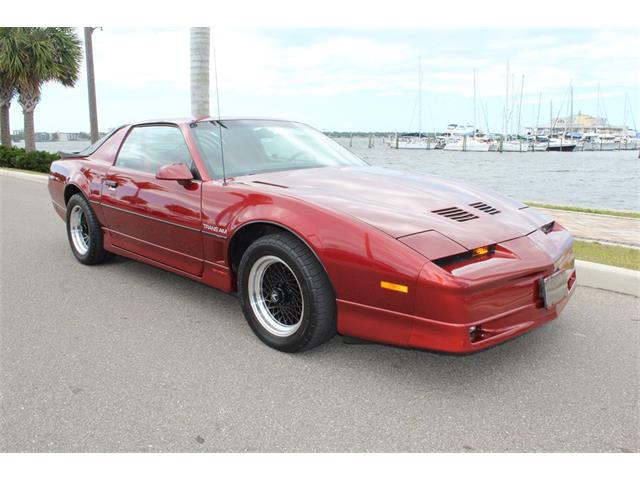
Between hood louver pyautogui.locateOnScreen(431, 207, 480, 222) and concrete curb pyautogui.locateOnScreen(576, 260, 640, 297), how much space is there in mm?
1988

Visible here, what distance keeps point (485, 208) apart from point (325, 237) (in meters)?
1.16

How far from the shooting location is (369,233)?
9.20 feet

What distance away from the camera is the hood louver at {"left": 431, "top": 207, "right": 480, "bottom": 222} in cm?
311

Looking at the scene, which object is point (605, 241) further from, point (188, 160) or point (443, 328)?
point (188, 160)

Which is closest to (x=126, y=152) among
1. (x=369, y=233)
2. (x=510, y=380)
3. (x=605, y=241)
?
(x=369, y=233)

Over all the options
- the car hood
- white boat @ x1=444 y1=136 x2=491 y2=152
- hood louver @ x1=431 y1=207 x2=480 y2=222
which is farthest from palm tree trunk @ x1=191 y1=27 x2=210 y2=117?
white boat @ x1=444 y1=136 x2=491 y2=152

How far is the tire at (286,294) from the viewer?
2.95 m

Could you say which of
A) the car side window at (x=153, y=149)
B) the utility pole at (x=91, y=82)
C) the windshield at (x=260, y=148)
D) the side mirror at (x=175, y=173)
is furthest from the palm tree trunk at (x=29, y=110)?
the side mirror at (x=175, y=173)

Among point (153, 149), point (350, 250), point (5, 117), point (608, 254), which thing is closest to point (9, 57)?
point (5, 117)

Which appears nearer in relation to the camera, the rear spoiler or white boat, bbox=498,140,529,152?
the rear spoiler

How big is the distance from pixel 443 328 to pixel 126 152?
10.9 feet

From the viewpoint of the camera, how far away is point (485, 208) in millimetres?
3416

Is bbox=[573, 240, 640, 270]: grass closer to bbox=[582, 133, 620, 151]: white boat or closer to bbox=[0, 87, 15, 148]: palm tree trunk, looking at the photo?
bbox=[0, 87, 15, 148]: palm tree trunk

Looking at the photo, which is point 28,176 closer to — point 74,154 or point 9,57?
point 9,57
